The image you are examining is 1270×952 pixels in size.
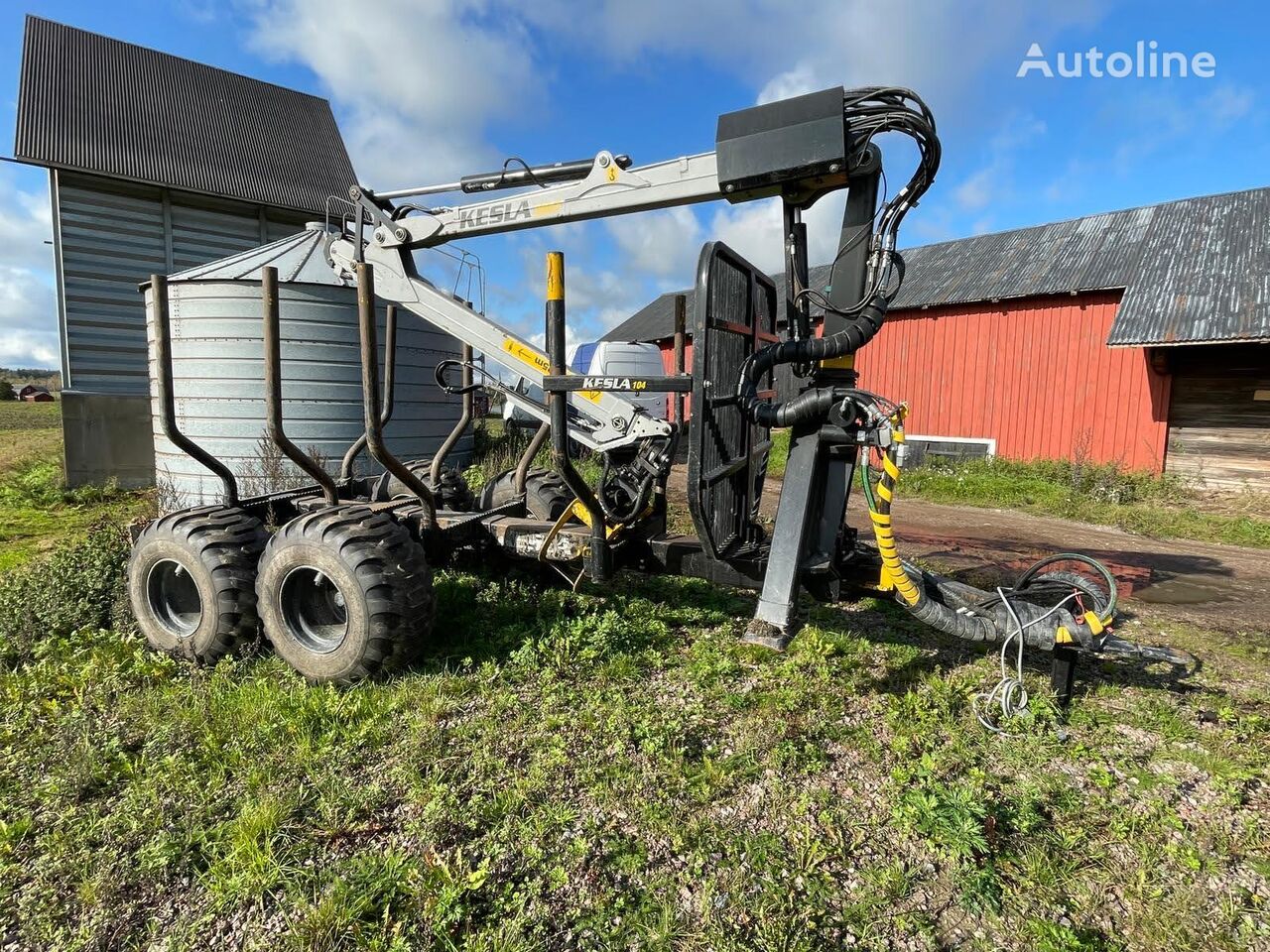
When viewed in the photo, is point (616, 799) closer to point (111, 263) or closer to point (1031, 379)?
point (111, 263)

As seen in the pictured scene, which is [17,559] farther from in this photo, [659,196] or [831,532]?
[831,532]

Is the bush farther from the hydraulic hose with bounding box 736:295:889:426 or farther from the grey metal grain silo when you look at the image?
the hydraulic hose with bounding box 736:295:889:426

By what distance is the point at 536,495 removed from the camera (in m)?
6.16

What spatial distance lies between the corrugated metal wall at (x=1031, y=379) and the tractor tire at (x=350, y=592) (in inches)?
534

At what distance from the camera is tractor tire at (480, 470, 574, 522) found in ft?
20.0

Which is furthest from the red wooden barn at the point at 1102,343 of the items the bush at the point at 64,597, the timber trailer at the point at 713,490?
the bush at the point at 64,597

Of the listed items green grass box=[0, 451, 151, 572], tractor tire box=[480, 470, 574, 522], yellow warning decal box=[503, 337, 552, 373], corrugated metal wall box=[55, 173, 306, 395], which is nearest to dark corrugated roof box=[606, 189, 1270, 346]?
tractor tire box=[480, 470, 574, 522]

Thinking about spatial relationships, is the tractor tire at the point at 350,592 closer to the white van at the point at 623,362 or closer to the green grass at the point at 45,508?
the green grass at the point at 45,508

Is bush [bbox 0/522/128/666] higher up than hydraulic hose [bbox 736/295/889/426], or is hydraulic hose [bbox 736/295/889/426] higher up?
hydraulic hose [bbox 736/295/889/426]

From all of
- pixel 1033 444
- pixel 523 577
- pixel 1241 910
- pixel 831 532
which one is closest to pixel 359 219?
pixel 523 577

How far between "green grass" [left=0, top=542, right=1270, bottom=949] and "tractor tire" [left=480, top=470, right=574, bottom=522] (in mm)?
1820

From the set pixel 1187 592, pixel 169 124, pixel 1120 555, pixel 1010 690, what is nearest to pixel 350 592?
pixel 1010 690

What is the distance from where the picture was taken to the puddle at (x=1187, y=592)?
6.05 m

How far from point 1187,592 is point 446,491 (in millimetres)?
6784
